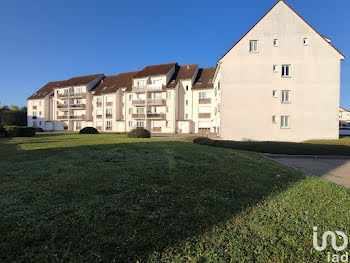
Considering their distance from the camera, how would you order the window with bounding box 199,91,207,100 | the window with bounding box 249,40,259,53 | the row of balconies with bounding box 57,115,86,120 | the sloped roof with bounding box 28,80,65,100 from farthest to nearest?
the sloped roof with bounding box 28,80,65,100 → the row of balconies with bounding box 57,115,86,120 → the window with bounding box 199,91,207,100 → the window with bounding box 249,40,259,53

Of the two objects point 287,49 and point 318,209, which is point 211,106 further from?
point 318,209

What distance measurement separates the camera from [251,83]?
70.1 ft

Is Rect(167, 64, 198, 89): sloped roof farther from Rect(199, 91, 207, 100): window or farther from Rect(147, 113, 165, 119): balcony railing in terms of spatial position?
Rect(147, 113, 165, 119): balcony railing

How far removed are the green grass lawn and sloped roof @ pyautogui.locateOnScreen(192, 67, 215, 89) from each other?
31.8m

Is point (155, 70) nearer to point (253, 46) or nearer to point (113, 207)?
point (253, 46)

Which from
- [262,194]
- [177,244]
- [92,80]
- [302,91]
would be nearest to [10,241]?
[177,244]

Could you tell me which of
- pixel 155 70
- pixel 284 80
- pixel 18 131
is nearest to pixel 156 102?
pixel 155 70

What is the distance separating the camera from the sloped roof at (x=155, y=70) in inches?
1525

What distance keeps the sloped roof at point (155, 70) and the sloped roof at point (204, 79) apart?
6524mm

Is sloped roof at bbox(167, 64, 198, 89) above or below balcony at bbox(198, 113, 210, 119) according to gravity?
above

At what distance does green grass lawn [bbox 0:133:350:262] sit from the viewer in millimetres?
2383

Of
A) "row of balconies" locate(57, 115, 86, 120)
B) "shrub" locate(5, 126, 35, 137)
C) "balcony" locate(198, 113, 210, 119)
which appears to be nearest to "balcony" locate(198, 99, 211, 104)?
"balcony" locate(198, 113, 210, 119)

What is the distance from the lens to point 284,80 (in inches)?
825

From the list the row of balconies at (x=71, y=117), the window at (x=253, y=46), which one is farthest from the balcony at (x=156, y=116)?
the window at (x=253, y=46)
